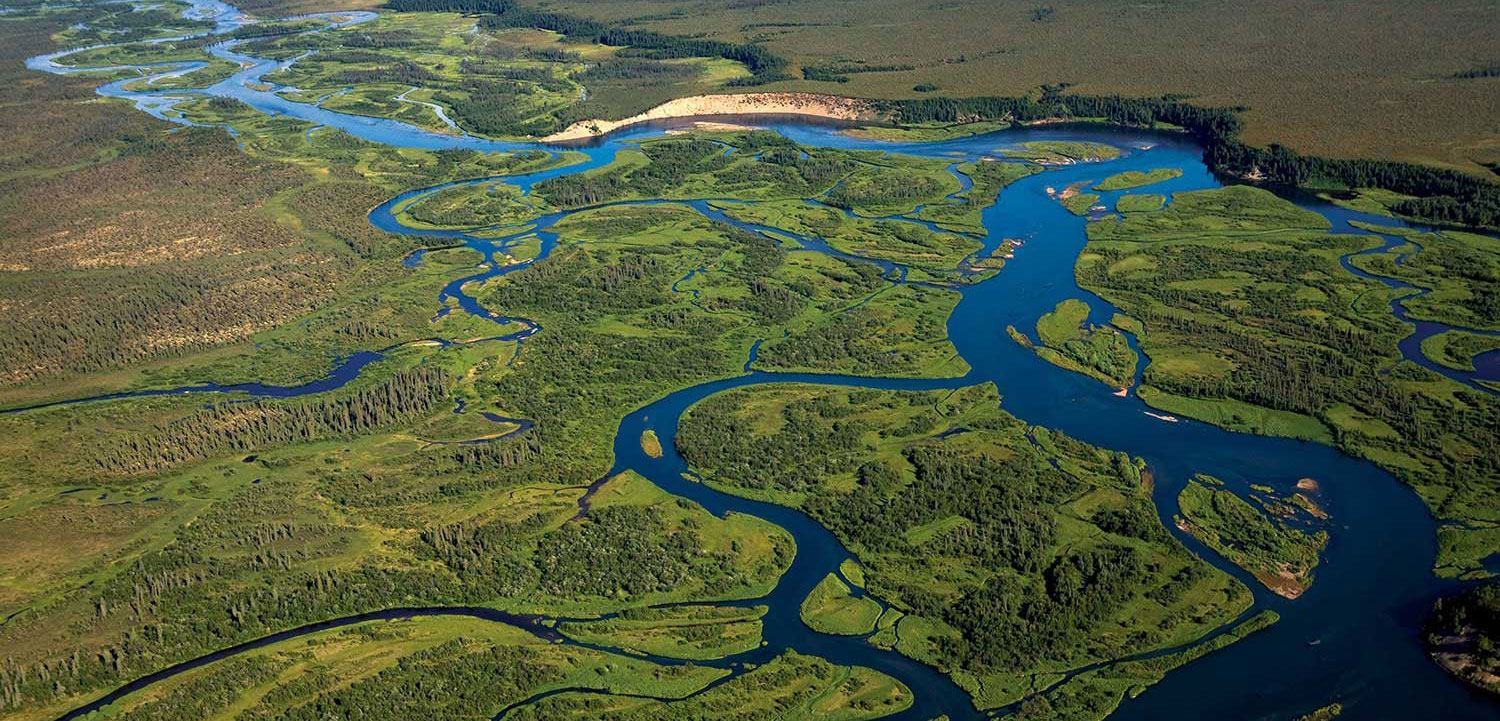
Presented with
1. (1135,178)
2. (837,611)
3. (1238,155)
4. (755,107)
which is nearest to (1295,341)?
(837,611)

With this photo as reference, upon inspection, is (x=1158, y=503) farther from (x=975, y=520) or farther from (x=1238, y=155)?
(x=1238, y=155)

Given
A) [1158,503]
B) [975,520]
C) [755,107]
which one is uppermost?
[755,107]

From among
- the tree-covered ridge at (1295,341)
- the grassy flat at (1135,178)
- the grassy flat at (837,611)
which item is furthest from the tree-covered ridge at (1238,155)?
the grassy flat at (837,611)

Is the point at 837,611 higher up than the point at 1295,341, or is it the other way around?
the point at 1295,341

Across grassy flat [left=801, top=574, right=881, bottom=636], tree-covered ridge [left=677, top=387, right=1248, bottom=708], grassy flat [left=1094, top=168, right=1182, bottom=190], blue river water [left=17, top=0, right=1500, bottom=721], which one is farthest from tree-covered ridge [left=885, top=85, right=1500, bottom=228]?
grassy flat [left=801, top=574, right=881, bottom=636]

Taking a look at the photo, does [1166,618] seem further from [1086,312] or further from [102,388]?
[102,388]

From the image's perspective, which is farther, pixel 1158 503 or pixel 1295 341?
pixel 1295 341

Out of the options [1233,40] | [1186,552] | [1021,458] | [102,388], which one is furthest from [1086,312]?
[1233,40]

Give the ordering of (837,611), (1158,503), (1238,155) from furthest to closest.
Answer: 1. (1238,155)
2. (1158,503)
3. (837,611)
